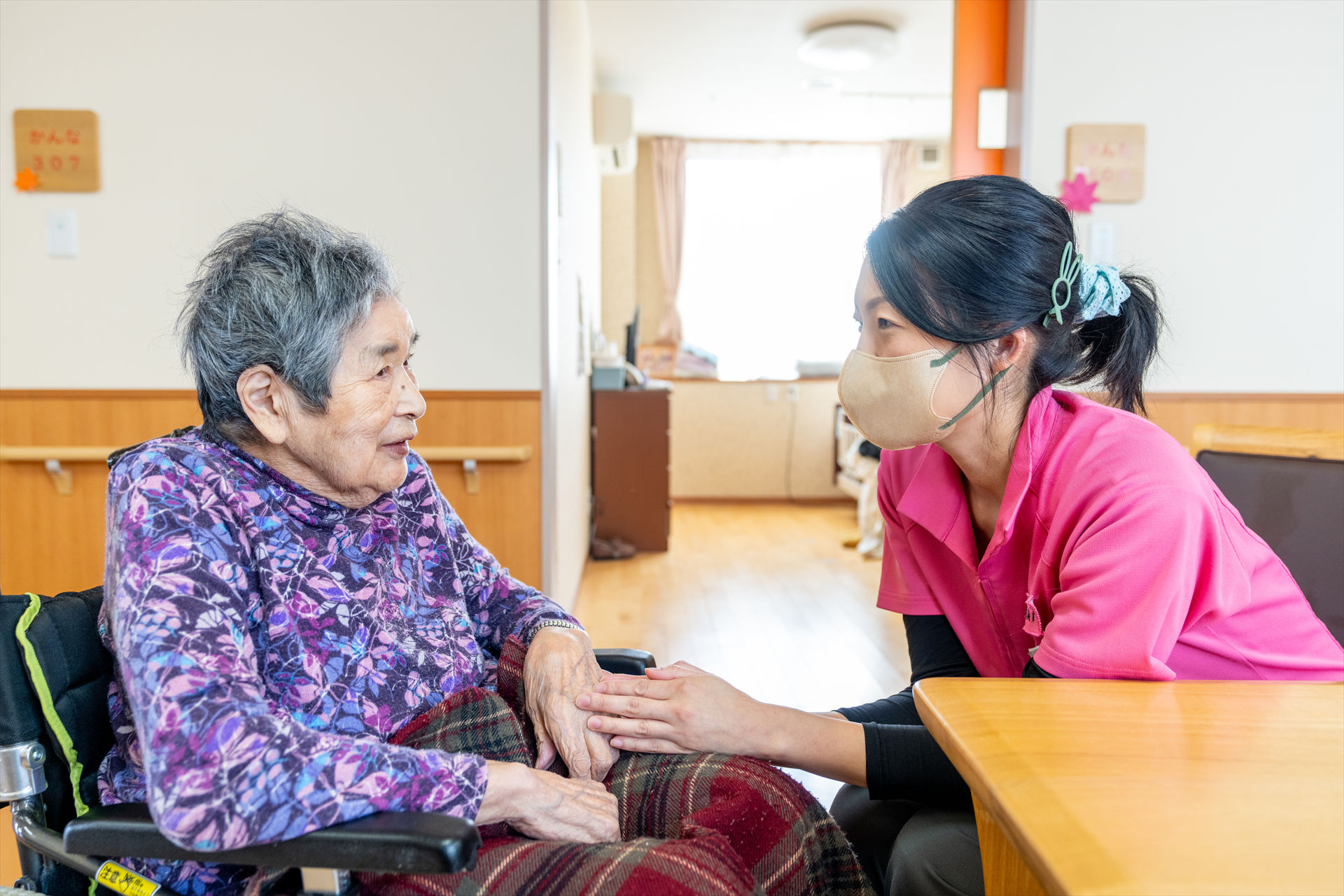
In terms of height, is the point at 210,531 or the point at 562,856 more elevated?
the point at 210,531

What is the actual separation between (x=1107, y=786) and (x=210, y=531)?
2.80ft

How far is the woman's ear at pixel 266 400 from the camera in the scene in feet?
3.48

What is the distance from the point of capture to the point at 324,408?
109cm

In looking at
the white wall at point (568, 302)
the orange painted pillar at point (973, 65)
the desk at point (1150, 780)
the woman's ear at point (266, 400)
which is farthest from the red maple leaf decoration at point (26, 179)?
the desk at point (1150, 780)

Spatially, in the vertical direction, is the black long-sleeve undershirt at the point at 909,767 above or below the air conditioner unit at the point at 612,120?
below

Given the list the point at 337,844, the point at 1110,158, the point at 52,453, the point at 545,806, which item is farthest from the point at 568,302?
the point at 337,844

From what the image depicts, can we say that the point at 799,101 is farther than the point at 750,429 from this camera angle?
No

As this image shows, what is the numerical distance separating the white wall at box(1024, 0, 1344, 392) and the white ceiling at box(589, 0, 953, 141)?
6.09 ft

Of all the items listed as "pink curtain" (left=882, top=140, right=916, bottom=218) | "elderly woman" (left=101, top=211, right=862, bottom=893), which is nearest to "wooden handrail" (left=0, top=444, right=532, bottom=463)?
"elderly woman" (left=101, top=211, right=862, bottom=893)

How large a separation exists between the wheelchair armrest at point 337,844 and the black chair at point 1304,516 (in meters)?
1.34

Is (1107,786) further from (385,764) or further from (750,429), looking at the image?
(750,429)

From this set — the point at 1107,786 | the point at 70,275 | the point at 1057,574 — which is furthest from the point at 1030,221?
the point at 70,275

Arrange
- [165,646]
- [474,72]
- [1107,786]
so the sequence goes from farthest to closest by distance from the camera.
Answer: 1. [474,72]
2. [165,646]
3. [1107,786]

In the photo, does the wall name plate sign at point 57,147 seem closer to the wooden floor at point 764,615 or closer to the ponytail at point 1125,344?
the wooden floor at point 764,615
